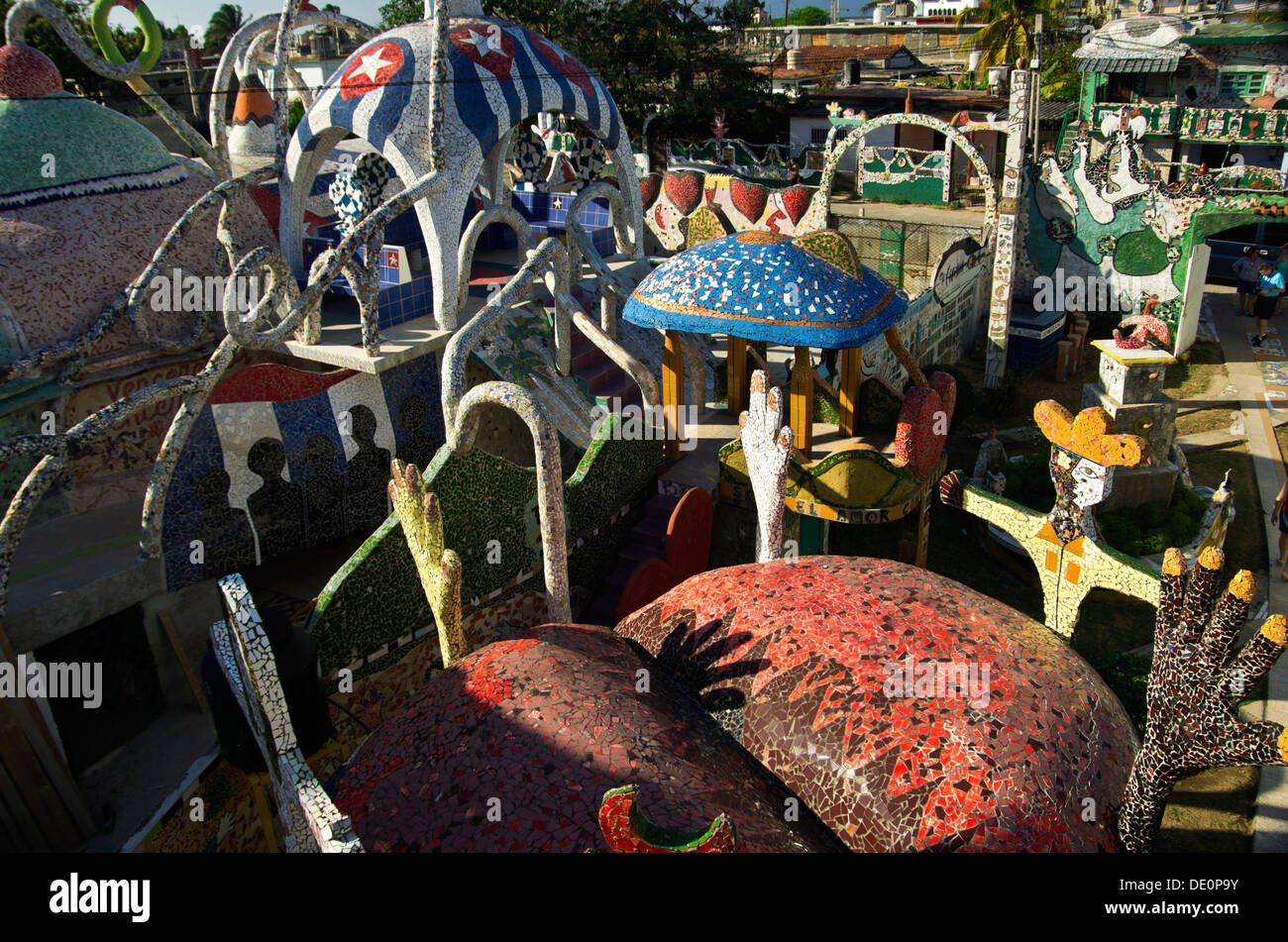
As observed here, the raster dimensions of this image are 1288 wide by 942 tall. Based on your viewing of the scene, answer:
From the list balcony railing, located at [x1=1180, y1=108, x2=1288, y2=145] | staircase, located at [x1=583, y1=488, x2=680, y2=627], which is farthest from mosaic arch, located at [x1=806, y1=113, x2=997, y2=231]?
staircase, located at [x1=583, y1=488, x2=680, y2=627]

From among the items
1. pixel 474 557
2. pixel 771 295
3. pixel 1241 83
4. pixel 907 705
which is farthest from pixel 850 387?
pixel 1241 83

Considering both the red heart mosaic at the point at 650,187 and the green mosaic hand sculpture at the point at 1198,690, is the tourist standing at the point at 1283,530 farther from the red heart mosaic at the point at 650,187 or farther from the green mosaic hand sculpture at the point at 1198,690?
the red heart mosaic at the point at 650,187

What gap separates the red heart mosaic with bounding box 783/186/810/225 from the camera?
18906 millimetres

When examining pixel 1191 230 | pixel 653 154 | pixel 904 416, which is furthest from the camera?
pixel 653 154

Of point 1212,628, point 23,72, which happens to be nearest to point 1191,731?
point 1212,628

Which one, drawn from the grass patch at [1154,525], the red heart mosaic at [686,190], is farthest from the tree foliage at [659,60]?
the grass patch at [1154,525]

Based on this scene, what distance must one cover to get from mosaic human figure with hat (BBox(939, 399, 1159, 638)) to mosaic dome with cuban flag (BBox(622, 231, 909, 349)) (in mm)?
1815

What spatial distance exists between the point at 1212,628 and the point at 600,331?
7100 millimetres

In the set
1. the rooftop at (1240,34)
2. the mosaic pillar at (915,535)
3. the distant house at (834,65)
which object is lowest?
the mosaic pillar at (915,535)

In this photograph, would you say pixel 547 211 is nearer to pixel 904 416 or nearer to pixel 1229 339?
pixel 904 416

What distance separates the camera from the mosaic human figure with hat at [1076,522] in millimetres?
7473

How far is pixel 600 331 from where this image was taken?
34.6 feet

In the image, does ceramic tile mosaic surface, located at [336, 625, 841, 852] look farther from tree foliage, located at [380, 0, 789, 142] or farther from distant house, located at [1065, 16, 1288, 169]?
tree foliage, located at [380, 0, 789, 142]

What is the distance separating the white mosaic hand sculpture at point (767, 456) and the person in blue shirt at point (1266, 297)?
1303 cm
